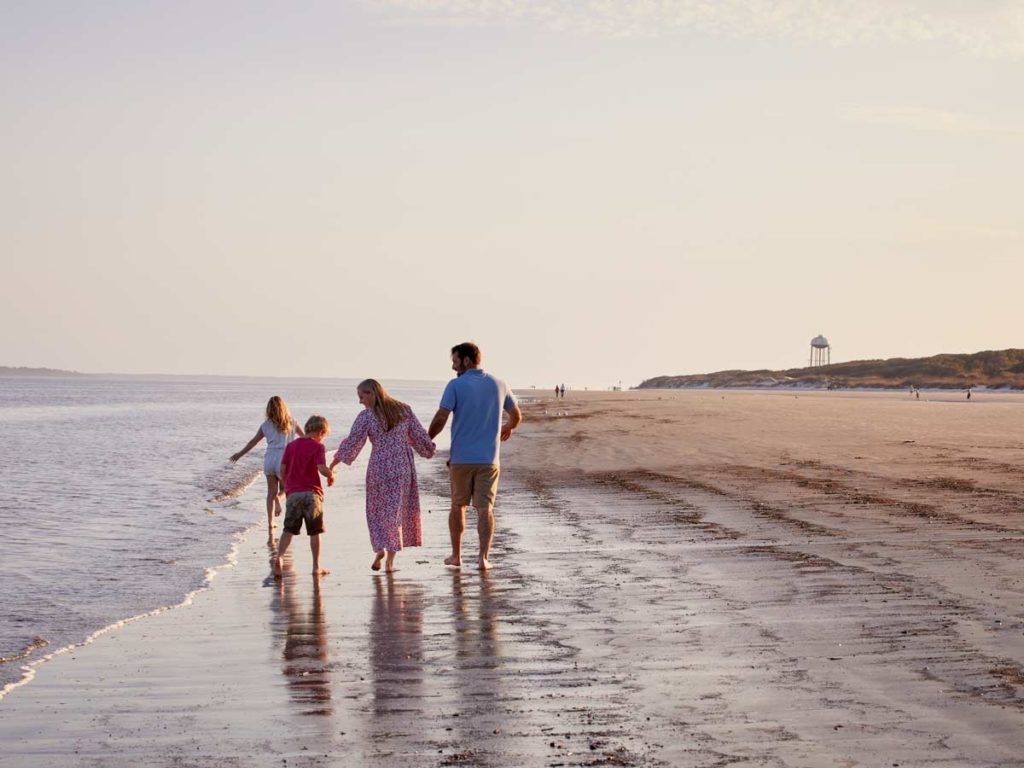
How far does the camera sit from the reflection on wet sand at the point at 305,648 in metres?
6.06

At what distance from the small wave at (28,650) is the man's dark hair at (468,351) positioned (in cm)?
455

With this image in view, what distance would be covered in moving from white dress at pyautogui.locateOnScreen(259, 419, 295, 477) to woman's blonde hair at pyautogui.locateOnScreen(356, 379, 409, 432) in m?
2.68

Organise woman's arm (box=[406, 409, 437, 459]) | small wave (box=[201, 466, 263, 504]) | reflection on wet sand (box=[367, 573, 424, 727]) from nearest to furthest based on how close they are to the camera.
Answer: reflection on wet sand (box=[367, 573, 424, 727]) < woman's arm (box=[406, 409, 437, 459]) < small wave (box=[201, 466, 263, 504])

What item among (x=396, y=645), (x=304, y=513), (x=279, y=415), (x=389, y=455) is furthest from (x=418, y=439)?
(x=396, y=645)

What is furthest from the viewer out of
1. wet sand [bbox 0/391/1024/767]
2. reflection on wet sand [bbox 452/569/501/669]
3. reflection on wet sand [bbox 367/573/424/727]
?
reflection on wet sand [bbox 452/569/501/669]

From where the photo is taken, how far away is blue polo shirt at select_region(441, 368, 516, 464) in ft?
35.8

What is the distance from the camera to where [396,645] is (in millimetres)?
7387

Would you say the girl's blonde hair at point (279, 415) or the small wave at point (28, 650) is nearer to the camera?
the small wave at point (28, 650)

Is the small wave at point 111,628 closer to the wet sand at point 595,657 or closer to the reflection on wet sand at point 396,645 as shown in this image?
the wet sand at point 595,657

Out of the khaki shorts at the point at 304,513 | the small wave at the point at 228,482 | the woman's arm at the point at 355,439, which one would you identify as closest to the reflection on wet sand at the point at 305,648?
the khaki shorts at the point at 304,513

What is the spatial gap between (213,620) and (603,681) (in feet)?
11.7

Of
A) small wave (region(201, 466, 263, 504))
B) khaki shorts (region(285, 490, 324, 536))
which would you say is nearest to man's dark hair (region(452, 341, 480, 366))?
khaki shorts (region(285, 490, 324, 536))

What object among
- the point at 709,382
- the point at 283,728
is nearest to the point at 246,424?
the point at 283,728

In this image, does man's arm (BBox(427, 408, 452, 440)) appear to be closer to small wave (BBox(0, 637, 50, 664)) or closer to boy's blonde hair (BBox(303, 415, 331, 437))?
boy's blonde hair (BBox(303, 415, 331, 437))
